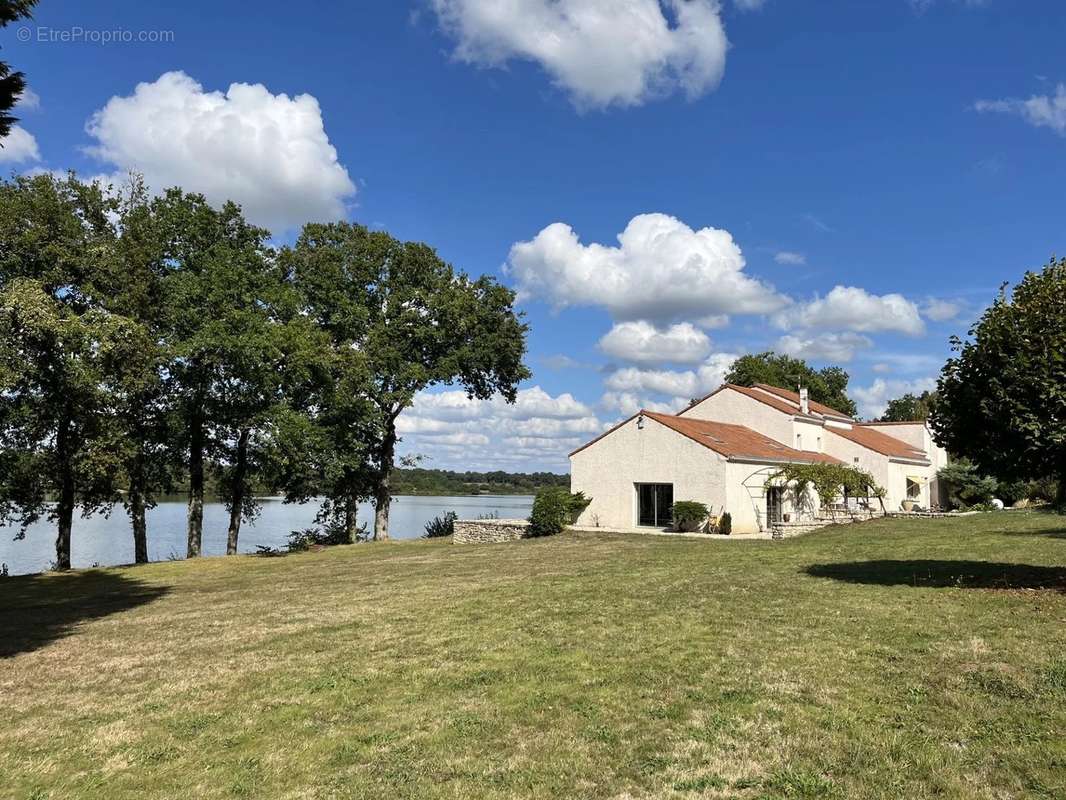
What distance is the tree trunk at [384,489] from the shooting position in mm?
40344

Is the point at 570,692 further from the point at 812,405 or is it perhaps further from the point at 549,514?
the point at 812,405

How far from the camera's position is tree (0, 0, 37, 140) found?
10078mm

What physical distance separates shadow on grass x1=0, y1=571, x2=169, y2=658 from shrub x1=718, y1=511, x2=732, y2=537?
850 inches

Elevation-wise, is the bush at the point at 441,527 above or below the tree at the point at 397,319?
below

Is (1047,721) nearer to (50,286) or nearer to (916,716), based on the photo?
(916,716)

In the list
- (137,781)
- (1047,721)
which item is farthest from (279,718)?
(1047,721)

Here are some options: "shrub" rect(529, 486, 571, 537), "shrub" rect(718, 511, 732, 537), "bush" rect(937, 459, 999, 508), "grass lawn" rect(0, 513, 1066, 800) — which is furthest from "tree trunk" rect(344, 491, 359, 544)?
"bush" rect(937, 459, 999, 508)

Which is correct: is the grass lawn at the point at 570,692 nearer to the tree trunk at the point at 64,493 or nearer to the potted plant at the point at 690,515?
the tree trunk at the point at 64,493

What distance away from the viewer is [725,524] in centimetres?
3027

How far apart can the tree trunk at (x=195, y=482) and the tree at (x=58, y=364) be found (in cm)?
419

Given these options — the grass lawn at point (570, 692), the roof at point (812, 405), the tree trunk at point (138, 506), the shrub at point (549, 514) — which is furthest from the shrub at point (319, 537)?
the roof at point (812, 405)

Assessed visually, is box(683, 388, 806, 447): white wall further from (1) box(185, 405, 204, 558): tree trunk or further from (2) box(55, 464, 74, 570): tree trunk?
(2) box(55, 464, 74, 570): tree trunk

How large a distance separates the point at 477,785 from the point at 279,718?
10.0 ft

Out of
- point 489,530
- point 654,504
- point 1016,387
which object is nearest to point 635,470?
point 654,504
